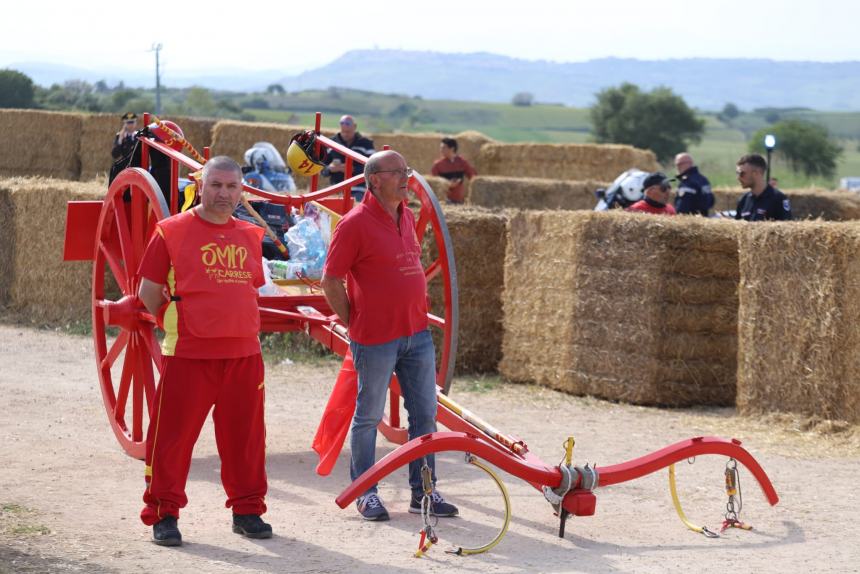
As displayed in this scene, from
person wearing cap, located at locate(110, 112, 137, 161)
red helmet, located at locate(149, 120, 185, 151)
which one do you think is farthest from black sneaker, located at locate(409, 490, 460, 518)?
person wearing cap, located at locate(110, 112, 137, 161)

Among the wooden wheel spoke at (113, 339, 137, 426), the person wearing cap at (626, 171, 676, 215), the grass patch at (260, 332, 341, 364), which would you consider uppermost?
the person wearing cap at (626, 171, 676, 215)

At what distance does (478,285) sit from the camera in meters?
11.2

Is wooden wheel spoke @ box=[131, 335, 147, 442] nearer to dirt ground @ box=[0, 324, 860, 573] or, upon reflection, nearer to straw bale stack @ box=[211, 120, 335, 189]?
dirt ground @ box=[0, 324, 860, 573]

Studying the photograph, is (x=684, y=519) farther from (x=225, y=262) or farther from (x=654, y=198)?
(x=654, y=198)

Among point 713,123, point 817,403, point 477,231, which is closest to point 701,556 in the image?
point 817,403

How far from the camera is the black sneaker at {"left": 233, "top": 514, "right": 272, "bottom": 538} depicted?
614 cm

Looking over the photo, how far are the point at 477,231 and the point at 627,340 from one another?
5.79 ft

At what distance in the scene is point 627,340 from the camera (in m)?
10.0

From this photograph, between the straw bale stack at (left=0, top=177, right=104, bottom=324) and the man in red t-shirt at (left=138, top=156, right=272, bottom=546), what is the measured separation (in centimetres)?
693

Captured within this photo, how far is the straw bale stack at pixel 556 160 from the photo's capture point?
2512 centimetres

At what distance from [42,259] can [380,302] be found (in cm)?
739

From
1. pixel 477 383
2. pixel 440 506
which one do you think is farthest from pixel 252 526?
pixel 477 383

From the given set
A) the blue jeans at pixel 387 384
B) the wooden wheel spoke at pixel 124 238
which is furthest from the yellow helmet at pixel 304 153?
the blue jeans at pixel 387 384

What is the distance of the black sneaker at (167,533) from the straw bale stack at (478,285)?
5.24 metres
